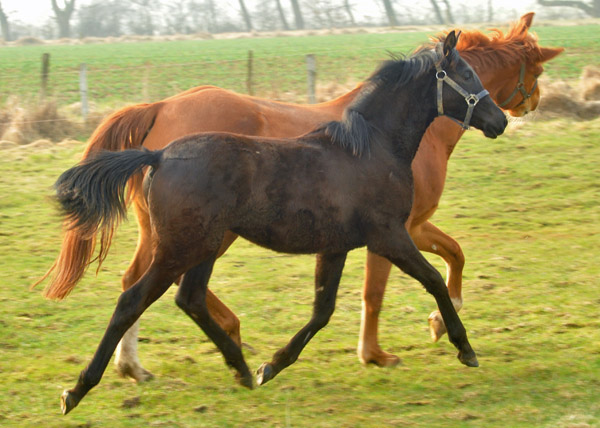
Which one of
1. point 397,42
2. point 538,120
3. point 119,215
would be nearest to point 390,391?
point 119,215

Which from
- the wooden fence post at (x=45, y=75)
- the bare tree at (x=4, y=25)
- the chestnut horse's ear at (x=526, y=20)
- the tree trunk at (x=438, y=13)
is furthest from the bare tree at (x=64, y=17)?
the chestnut horse's ear at (x=526, y=20)

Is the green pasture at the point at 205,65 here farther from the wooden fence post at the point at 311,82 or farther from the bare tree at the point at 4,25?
the bare tree at the point at 4,25

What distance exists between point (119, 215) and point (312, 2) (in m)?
48.0

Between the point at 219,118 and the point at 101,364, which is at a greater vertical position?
the point at 219,118

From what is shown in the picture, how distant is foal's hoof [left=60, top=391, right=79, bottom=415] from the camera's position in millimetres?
3639

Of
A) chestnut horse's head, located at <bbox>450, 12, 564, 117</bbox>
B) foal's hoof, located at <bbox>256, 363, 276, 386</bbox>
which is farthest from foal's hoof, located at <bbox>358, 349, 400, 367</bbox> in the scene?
chestnut horse's head, located at <bbox>450, 12, 564, 117</bbox>

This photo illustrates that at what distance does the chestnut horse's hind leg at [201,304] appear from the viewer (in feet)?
13.4

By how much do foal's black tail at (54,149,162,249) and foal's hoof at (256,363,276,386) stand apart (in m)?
1.19

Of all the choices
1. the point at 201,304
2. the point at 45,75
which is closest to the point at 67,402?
the point at 201,304

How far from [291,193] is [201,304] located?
82 centimetres

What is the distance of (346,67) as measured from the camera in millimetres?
20641

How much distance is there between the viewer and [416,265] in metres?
4.03

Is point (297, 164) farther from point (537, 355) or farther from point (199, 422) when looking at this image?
point (537, 355)

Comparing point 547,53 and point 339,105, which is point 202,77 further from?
point 339,105
